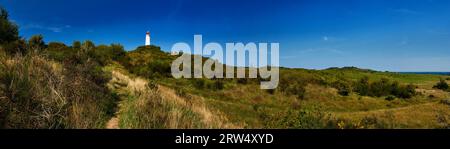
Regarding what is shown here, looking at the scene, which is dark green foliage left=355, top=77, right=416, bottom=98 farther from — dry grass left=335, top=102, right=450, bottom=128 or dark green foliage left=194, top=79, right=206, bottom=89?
dark green foliage left=194, top=79, right=206, bottom=89

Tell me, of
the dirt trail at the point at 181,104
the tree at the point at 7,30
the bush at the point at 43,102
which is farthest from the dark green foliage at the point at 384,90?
the bush at the point at 43,102

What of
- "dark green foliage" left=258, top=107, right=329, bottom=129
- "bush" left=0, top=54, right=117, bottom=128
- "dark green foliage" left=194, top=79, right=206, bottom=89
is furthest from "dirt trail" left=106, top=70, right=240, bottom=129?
"dark green foliage" left=194, top=79, right=206, bottom=89

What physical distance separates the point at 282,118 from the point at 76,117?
6240mm

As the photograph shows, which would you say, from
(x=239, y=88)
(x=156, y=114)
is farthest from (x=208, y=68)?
(x=156, y=114)

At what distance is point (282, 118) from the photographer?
9906mm

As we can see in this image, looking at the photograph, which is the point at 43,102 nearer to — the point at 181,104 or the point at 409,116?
the point at 181,104

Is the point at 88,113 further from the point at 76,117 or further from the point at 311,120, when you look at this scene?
the point at 311,120

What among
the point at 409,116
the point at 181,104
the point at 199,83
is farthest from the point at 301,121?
the point at 199,83

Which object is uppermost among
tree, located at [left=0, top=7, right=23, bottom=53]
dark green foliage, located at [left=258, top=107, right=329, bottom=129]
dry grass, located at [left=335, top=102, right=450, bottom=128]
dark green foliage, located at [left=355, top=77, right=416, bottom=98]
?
tree, located at [left=0, top=7, right=23, bottom=53]

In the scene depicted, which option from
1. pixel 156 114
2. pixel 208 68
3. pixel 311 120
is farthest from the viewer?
pixel 208 68

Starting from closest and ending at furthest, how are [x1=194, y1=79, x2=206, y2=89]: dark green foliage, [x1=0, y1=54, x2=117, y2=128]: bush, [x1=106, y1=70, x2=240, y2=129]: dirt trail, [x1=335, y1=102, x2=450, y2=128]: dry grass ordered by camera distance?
[x1=0, y1=54, x2=117, y2=128]: bush → [x1=106, y1=70, x2=240, y2=129]: dirt trail → [x1=335, y1=102, x2=450, y2=128]: dry grass → [x1=194, y1=79, x2=206, y2=89]: dark green foliage

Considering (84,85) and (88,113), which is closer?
(88,113)

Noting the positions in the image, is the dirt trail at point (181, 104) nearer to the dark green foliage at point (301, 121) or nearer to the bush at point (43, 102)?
the bush at point (43, 102)
